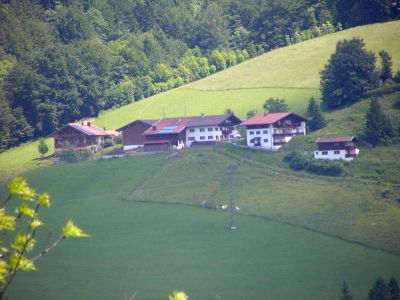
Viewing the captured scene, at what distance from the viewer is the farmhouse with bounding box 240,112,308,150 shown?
81062mm

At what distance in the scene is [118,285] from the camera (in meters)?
51.0

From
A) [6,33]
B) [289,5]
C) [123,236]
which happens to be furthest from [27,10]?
[123,236]

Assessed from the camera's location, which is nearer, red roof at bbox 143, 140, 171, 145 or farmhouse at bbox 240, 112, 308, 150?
farmhouse at bbox 240, 112, 308, 150

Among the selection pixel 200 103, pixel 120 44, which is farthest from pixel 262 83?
pixel 120 44

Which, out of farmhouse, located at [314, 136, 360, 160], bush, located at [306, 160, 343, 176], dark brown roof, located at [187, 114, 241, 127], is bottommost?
bush, located at [306, 160, 343, 176]

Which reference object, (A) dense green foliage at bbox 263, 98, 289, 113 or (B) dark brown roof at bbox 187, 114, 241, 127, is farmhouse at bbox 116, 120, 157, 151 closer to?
(B) dark brown roof at bbox 187, 114, 241, 127

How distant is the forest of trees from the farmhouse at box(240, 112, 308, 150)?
A: 133ft

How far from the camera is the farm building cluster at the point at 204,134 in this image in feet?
244

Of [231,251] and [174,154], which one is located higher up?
[174,154]

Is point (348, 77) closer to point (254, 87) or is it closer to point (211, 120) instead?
point (211, 120)

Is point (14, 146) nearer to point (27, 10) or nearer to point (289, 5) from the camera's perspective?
point (289, 5)

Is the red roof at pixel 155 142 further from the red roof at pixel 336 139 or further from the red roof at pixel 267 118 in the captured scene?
the red roof at pixel 336 139

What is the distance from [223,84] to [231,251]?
59649 millimetres

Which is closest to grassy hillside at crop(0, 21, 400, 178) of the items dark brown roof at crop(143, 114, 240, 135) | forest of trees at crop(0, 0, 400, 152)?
forest of trees at crop(0, 0, 400, 152)
